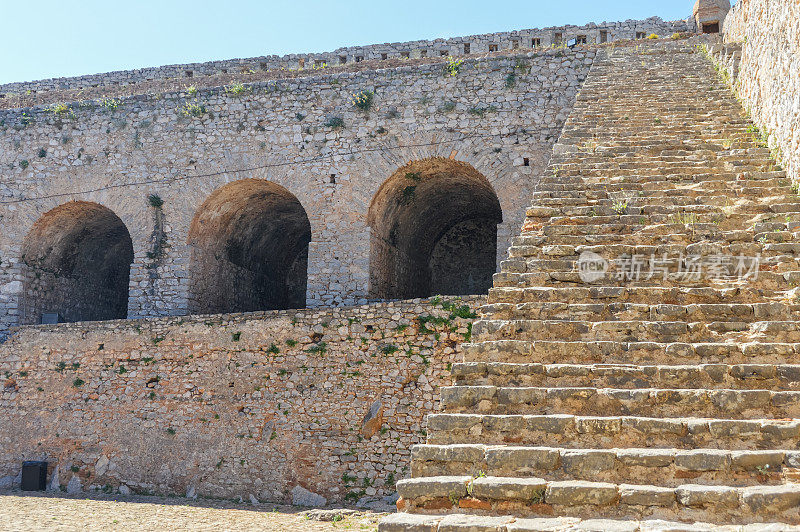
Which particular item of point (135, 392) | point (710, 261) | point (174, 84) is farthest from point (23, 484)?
point (710, 261)

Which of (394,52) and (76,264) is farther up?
(394,52)

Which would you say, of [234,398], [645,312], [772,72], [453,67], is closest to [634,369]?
[645,312]

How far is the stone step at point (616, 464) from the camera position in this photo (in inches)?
137

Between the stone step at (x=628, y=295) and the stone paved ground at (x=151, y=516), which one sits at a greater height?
the stone step at (x=628, y=295)

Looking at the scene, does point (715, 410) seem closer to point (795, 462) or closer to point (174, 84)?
point (795, 462)

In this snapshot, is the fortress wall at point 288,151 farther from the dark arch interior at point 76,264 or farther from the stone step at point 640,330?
the stone step at point 640,330

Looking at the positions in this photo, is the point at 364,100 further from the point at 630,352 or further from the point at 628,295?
the point at 630,352

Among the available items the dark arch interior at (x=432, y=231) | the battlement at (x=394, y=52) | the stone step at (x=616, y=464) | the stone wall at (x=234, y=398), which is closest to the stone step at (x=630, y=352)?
the stone step at (x=616, y=464)

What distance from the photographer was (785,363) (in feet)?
14.0

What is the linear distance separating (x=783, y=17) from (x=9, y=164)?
13.3m

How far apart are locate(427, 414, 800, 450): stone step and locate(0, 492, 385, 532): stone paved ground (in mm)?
3910

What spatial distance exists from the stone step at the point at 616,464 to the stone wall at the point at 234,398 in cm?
515

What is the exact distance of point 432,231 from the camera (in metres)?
15.6

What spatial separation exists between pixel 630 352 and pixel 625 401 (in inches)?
20.7
